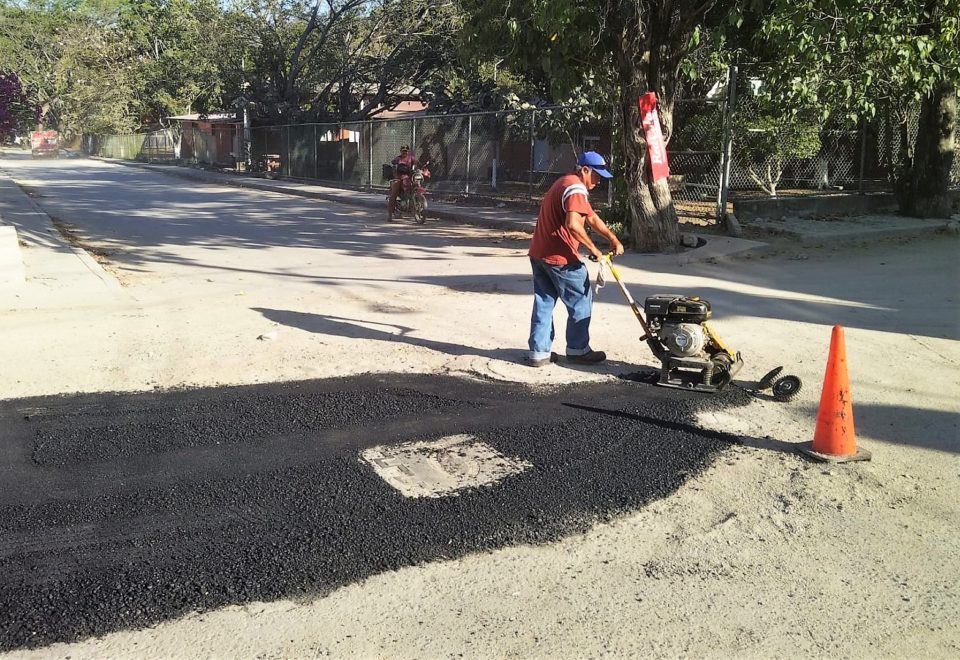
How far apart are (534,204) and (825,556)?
53.5 ft

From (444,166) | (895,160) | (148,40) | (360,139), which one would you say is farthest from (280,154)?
(148,40)

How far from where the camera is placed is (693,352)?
19.8 ft

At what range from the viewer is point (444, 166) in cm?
2330

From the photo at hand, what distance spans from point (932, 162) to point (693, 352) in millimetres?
12411

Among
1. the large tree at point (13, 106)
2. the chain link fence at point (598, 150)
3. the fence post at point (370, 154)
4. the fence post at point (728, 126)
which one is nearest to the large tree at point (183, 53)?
the chain link fence at point (598, 150)

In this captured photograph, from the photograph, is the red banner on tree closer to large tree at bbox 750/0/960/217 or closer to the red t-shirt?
large tree at bbox 750/0/960/217

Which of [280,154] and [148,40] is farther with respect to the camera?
[148,40]

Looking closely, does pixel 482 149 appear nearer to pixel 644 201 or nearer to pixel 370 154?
pixel 370 154

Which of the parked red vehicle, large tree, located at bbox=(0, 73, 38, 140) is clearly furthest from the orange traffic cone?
large tree, located at bbox=(0, 73, 38, 140)

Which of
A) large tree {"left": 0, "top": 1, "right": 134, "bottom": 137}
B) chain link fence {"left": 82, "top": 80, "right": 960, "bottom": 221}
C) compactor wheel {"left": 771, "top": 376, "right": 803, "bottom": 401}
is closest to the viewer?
compactor wheel {"left": 771, "top": 376, "right": 803, "bottom": 401}

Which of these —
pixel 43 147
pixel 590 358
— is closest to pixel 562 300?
pixel 590 358

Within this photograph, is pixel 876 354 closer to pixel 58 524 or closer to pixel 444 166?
pixel 58 524

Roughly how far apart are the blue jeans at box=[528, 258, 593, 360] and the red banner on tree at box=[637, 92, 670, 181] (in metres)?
6.02

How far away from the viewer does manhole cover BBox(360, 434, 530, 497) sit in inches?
177
